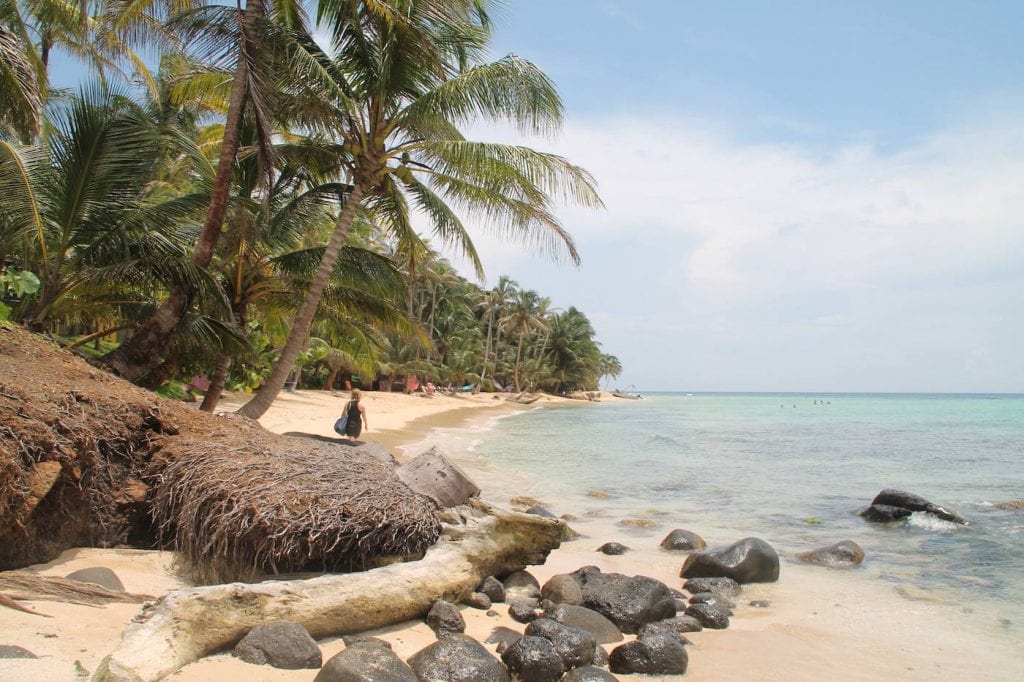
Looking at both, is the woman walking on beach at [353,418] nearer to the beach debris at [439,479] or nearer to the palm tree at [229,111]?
the palm tree at [229,111]

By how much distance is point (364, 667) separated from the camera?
339 cm

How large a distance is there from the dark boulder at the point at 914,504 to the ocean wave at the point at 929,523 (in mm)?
116

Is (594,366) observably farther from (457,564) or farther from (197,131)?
(457,564)

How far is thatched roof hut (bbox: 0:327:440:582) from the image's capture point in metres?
4.20

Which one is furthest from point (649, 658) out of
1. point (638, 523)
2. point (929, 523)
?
point (929, 523)

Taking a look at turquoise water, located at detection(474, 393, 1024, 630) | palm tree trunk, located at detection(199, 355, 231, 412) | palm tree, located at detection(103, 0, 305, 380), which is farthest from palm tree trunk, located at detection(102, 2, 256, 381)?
turquoise water, located at detection(474, 393, 1024, 630)

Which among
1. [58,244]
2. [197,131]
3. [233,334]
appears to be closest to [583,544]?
[233,334]

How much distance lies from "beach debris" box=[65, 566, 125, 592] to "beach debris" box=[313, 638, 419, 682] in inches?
65.4

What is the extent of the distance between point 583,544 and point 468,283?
51643 millimetres

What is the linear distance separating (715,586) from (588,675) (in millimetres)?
2972

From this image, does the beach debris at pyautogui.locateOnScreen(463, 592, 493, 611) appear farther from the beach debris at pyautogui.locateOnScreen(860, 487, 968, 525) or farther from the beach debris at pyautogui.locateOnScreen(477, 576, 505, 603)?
the beach debris at pyautogui.locateOnScreen(860, 487, 968, 525)

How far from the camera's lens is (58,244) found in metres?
8.00

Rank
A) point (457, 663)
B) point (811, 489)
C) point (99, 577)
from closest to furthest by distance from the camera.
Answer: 1. point (457, 663)
2. point (99, 577)
3. point (811, 489)

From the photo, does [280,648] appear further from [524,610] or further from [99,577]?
[524,610]
